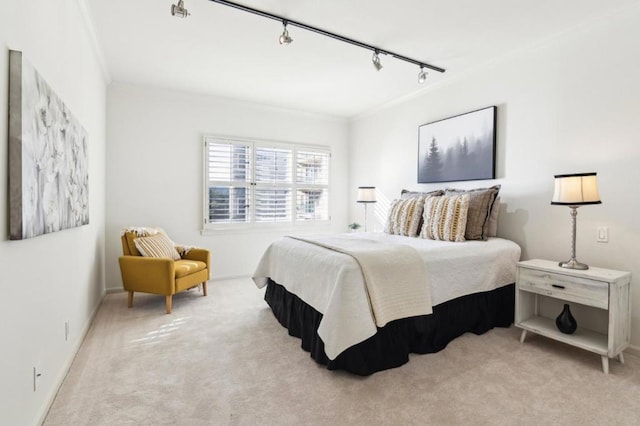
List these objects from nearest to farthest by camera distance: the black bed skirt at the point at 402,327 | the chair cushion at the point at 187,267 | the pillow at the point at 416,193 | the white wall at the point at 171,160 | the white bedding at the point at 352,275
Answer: the white bedding at the point at 352,275 → the black bed skirt at the point at 402,327 → the chair cushion at the point at 187,267 → the pillow at the point at 416,193 → the white wall at the point at 171,160

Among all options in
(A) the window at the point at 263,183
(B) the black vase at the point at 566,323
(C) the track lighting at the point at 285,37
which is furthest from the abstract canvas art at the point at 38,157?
(B) the black vase at the point at 566,323

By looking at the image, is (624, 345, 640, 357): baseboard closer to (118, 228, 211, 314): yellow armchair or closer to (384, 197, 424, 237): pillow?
(384, 197, 424, 237): pillow

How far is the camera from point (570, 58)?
279 cm

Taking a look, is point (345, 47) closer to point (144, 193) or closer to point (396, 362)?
point (396, 362)

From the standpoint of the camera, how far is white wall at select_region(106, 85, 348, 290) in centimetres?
407

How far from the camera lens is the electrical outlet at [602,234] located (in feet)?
8.41

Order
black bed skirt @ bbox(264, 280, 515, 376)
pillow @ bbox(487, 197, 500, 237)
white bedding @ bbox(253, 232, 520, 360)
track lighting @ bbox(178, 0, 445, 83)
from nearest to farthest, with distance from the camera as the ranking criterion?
white bedding @ bbox(253, 232, 520, 360) → black bed skirt @ bbox(264, 280, 515, 376) → track lighting @ bbox(178, 0, 445, 83) → pillow @ bbox(487, 197, 500, 237)

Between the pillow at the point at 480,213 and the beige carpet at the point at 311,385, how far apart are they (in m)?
0.91

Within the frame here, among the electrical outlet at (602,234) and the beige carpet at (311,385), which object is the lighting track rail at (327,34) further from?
the beige carpet at (311,385)

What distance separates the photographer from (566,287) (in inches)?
92.7

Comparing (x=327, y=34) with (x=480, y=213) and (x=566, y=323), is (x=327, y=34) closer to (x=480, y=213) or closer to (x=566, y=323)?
(x=480, y=213)

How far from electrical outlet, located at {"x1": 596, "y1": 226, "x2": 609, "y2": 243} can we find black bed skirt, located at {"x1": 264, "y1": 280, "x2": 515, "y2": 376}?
0.79 m

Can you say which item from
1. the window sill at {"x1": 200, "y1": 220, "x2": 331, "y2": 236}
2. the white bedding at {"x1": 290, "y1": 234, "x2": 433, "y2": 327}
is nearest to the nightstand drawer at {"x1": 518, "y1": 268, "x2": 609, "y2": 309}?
the white bedding at {"x1": 290, "y1": 234, "x2": 433, "y2": 327}

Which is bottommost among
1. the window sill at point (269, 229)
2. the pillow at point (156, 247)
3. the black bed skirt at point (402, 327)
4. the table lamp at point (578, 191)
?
the black bed skirt at point (402, 327)
